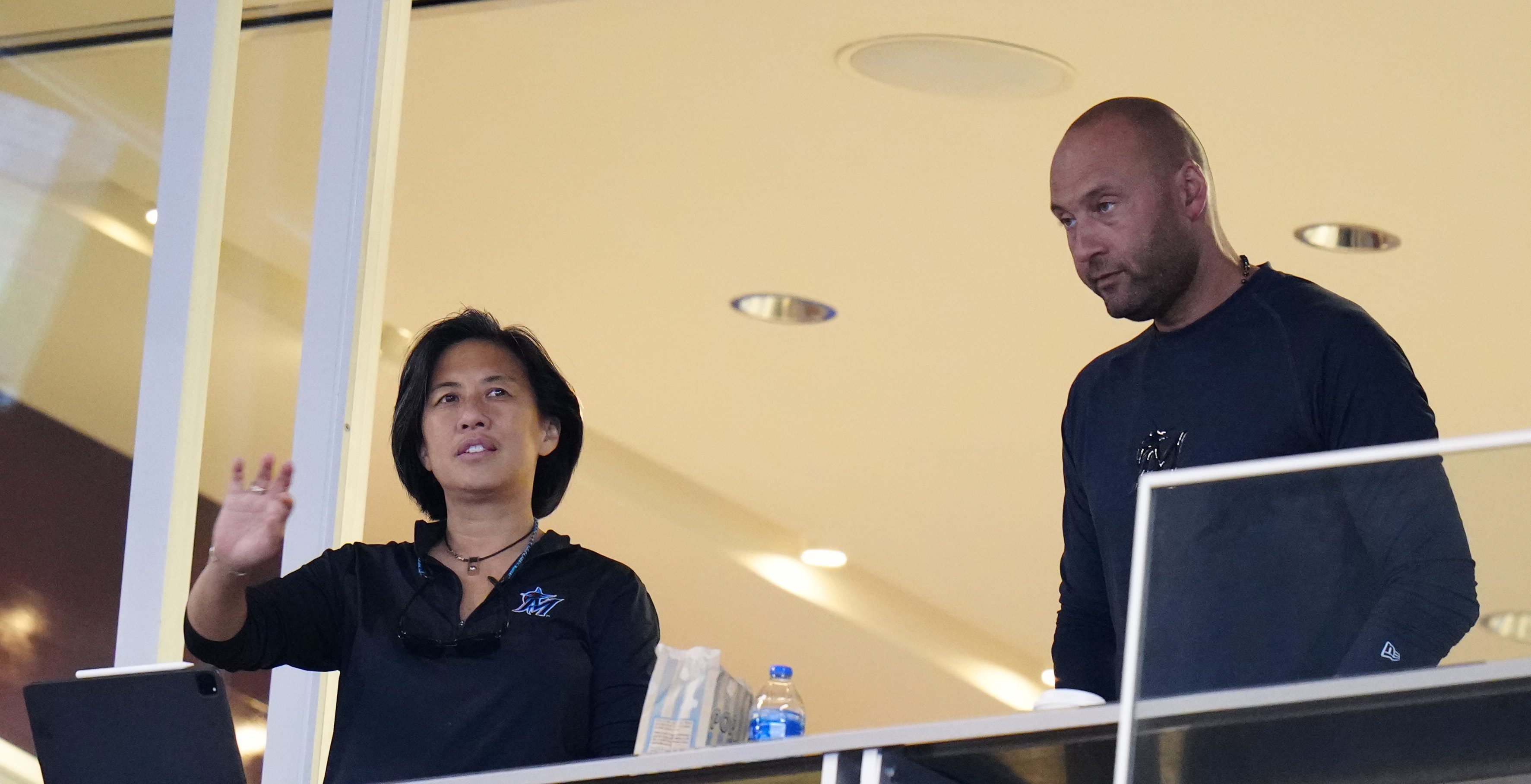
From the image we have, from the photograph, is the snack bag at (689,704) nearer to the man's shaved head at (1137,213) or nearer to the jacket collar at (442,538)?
the jacket collar at (442,538)

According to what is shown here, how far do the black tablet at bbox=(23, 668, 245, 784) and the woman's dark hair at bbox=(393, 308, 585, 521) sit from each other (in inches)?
22.3

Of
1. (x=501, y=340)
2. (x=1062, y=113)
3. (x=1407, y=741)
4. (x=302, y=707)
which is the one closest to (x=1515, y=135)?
(x=1062, y=113)

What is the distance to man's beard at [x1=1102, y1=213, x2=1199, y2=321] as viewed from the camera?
76.3 inches

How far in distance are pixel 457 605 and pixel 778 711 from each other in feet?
1.66

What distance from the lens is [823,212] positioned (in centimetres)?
448

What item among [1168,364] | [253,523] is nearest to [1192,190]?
[1168,364]

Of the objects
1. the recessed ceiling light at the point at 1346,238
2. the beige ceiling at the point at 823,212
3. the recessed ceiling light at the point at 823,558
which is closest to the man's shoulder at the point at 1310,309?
the beige ceiling at the point at 823,212

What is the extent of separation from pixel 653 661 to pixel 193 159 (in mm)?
1421

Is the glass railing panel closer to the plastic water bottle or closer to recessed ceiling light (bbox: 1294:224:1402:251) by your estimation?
the plastic water bottle

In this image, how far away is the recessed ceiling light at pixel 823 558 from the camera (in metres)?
7.67

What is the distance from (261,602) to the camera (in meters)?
2.01

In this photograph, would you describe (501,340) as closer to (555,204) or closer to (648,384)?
(555,204)

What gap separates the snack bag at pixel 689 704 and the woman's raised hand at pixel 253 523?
46 cm

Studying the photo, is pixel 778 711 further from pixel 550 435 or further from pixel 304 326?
pixel 304 326
